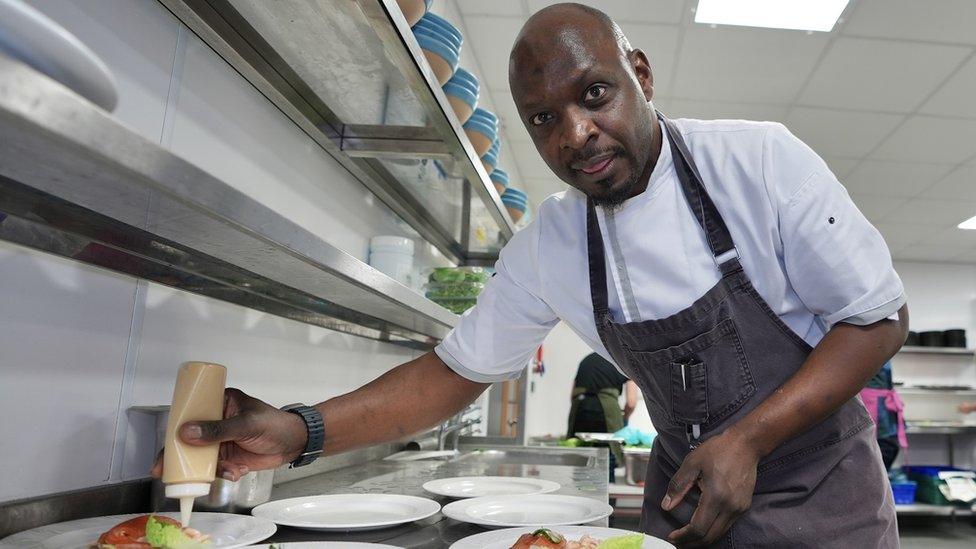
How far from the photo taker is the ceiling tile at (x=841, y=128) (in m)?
4.39

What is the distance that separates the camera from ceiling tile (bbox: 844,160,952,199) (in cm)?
523

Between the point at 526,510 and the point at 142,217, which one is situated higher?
the point at 142,217

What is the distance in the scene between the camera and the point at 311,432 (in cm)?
123

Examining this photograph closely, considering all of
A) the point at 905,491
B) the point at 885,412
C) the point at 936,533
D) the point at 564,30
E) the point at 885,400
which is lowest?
the point at 936,533

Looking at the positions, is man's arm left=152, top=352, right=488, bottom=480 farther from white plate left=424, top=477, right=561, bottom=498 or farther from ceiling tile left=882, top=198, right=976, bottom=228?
ceiling tile left=882, top=198, right=976, bottom=228

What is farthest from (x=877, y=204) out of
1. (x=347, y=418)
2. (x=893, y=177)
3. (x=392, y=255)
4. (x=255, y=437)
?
(x=255, y=437)

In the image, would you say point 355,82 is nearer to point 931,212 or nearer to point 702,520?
point 702,520

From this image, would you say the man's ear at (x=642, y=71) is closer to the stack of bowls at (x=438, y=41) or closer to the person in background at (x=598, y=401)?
the stack of bowls at (x=438, y=41)

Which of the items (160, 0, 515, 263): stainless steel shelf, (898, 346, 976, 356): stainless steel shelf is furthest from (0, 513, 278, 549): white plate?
(898, 346, 976, 356): stainless steel shelf

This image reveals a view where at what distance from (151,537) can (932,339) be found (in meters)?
8.92

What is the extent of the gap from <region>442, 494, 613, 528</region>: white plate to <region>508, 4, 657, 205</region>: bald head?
1.96ft

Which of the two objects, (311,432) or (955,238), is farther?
(955,238)

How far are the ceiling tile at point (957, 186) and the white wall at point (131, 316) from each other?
5.51m

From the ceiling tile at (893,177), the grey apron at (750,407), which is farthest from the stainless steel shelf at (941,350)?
the grey apron at (750,407)
